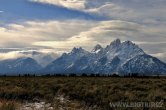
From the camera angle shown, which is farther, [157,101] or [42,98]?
[42,98]

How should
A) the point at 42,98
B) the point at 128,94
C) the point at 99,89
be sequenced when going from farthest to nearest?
the point at 99,89 < the point at 42,98 < the point at 128,94

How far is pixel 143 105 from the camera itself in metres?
24.1

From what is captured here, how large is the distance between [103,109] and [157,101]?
14.8ft

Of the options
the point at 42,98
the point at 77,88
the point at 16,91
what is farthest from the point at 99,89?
the point at 16,91

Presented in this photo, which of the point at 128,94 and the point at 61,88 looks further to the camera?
the point at 61,88

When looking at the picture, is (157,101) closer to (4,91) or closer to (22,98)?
(22,98)

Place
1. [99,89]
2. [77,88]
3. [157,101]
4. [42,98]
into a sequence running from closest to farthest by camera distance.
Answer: [157,101], [42,98], [99,89], [77,88]

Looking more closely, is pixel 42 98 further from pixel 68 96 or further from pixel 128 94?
pixel 128 94

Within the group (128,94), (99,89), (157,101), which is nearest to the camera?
(157,101)

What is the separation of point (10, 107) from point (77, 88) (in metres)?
16.4

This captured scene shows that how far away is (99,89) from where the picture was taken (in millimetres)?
31953

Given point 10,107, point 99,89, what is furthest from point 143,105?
point 10,107

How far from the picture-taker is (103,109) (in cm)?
2452

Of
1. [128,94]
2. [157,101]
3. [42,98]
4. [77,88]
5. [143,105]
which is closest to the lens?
[143,105]
